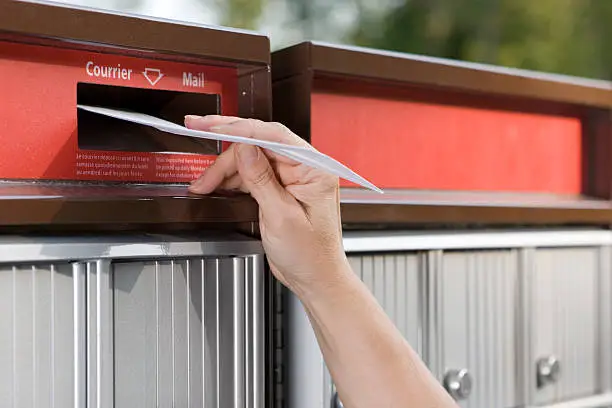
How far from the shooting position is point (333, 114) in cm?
119

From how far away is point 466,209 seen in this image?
127 centimetres

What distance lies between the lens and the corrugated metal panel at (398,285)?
1.19 m

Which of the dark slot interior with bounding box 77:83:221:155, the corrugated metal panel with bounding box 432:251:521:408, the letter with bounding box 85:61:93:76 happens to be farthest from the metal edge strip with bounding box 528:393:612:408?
the letter with bounding box 85:61:93:76

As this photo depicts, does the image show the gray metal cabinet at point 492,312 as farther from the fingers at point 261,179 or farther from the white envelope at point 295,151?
the white envelope at point 295,151

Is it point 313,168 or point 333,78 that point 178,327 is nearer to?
point 313,168

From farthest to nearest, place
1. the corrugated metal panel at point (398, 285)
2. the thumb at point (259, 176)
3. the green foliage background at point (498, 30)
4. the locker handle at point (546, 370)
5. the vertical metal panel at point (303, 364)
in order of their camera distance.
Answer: the green foliage background at point (498, 30), the locker handle at point (546, 370), the corrugated metal panel at point (398, 285), the vertical metal panel at point (303, 364), the thumb at point (259, 176)

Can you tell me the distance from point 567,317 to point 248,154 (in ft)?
2.79

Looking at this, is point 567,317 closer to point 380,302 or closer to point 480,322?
point 480,322

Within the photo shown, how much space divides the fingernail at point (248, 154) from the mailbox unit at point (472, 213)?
21 centimetres

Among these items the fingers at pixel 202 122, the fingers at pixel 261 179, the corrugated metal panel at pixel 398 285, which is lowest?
the corrugated metal panel at pixel 398 285

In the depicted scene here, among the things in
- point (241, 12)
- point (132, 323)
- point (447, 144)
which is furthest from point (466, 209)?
point (241, 12)

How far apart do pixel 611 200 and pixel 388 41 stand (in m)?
1.28

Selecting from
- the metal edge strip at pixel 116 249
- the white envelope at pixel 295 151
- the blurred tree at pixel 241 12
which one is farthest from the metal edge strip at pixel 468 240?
the blurred tree at pixel 241 12

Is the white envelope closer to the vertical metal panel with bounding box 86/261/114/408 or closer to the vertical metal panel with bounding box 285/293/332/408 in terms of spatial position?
the vertical metal panel with bounding box 86/261/114/408
